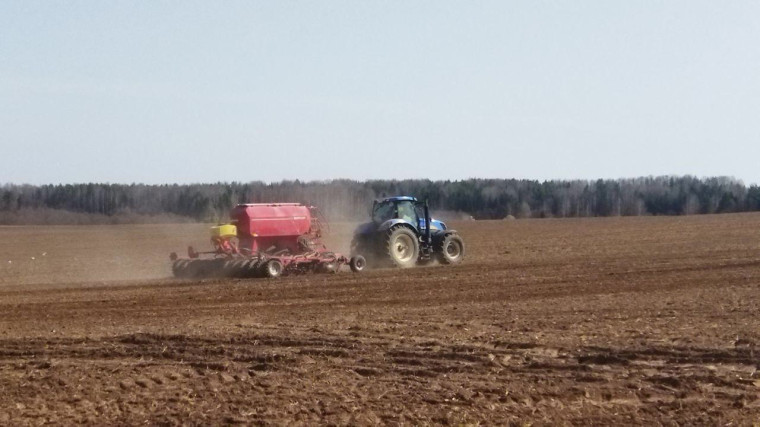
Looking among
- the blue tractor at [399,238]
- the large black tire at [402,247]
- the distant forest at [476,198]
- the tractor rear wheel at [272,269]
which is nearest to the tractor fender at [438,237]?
the blue tractor at [399,238]

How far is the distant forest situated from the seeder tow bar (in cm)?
4935

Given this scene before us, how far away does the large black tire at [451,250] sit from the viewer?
27.6 metres

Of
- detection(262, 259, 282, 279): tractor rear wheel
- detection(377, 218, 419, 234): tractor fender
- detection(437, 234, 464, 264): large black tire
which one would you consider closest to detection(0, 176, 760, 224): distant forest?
detection(437, 234, 464, 264): large black tire

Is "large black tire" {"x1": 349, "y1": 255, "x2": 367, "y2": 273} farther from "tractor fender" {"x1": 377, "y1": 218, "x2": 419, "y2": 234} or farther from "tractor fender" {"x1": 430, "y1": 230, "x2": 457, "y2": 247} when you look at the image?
"tractor fender" {"x1": 430, "y1": 230, "x2": 457, "y2": 247}

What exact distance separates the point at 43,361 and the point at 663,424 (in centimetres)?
683

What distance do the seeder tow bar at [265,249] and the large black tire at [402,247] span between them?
3.00ft

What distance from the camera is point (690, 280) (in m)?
21.0

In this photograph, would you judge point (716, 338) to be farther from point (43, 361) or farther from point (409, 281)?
point (409, 281)

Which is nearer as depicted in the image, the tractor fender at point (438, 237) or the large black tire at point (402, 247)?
the large black tire at point (402, 247)

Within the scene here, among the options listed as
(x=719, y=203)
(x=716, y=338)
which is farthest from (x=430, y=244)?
(x=719, y=203)

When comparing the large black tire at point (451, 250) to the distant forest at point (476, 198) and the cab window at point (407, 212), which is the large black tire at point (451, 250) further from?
the distant forest at point (476, 198)

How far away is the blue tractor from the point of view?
26.2 metres

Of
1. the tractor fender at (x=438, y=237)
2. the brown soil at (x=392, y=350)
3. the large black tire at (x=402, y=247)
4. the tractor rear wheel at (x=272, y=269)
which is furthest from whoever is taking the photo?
the tractor fender at (x=438, y=237)

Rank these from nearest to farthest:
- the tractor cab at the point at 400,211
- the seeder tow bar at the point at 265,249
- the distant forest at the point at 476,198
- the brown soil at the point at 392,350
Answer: the brown soil at the point at 392,350 < the seeder tow bar at the point at 265,249 < the tractor cab at the point at 400,211 < the distant forest at the point at 476,198
